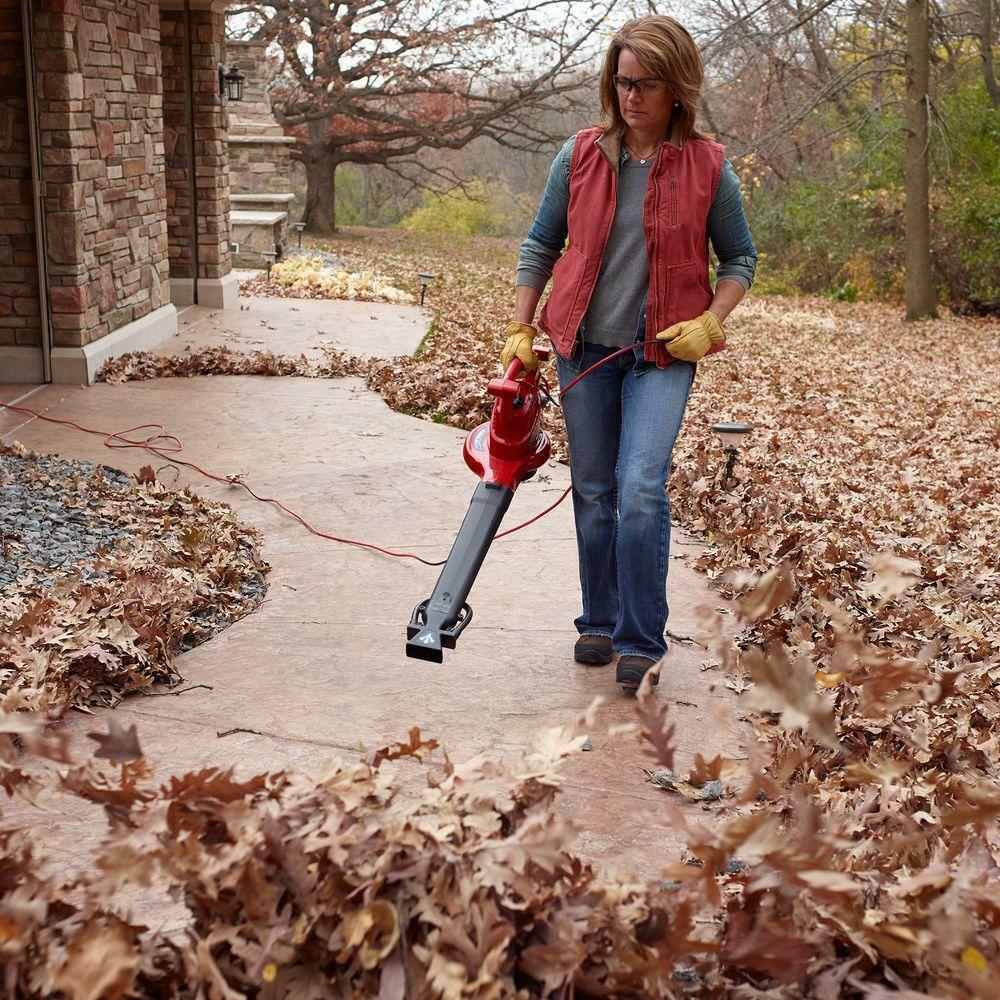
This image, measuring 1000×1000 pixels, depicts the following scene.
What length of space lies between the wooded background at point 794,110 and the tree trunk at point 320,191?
0.04 metres

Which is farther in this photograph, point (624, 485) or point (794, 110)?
point (794, 110)

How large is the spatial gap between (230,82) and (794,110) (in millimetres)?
11855

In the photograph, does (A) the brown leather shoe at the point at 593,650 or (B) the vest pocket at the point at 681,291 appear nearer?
(B) the vest pocket at the point at 681,291

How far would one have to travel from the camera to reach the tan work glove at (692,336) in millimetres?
3520

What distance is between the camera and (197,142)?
1273 centimetres

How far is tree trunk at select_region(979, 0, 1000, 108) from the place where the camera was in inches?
825

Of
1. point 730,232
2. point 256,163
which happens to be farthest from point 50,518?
point 256,163

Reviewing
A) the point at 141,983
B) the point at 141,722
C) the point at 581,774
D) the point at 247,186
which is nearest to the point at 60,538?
the point at 141,722

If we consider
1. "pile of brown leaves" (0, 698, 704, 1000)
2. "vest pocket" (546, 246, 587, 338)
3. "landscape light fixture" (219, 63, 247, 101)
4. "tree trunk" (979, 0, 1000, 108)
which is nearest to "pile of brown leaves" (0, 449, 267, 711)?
"pile of brown leaves" (0, 698, 704, 1000)

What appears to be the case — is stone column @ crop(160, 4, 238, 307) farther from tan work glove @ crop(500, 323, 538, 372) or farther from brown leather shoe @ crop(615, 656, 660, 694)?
brown leather shoe @ crop(615, 656, 660, 694)

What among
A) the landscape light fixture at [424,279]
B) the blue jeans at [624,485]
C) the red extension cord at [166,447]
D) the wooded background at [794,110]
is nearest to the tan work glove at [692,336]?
the blue jeans at [624,485]

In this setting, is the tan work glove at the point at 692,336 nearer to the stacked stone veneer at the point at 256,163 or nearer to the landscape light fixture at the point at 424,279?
the landscape light fixture at the point at 424,279

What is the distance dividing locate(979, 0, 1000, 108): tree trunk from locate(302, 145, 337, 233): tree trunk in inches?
587

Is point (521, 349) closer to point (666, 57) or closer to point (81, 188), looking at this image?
point (666, 57)
